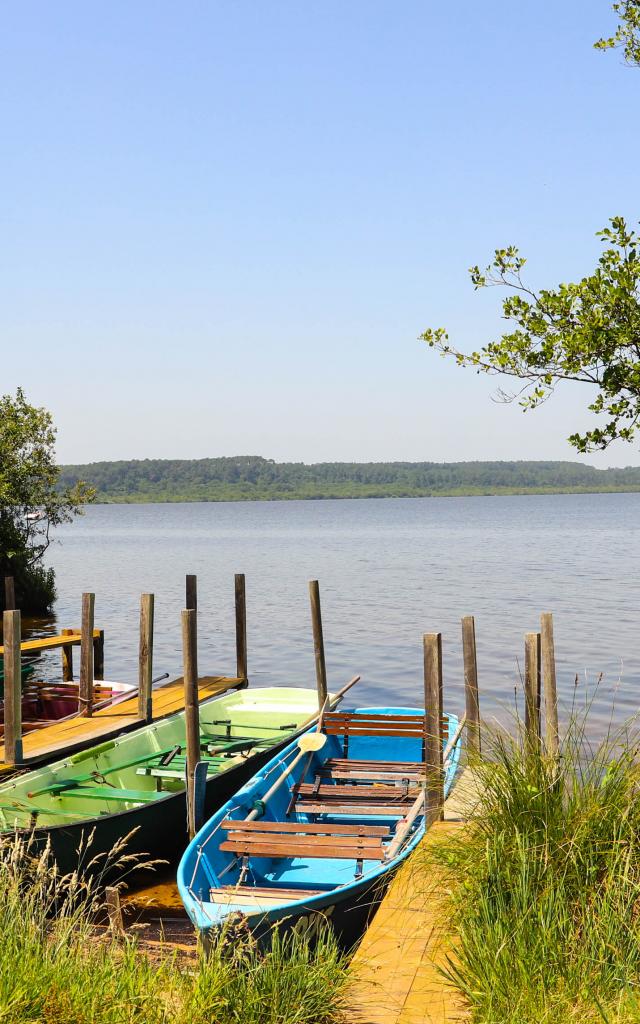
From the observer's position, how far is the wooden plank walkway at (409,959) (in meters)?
5.52

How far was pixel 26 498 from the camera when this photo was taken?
36.7 m

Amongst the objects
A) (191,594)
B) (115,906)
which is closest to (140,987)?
(115,906)

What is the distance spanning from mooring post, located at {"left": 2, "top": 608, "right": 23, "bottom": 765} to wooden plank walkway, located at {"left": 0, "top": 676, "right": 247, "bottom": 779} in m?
0.20

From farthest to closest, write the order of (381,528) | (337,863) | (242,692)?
(381,528) < (242,692) < (337,863)

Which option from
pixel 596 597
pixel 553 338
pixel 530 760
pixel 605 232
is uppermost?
pixel 605 232

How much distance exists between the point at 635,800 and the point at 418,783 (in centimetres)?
538

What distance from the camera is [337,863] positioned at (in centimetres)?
989

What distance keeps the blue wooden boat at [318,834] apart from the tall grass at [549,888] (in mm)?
1372

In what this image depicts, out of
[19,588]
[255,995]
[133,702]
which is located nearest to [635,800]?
[255,995]

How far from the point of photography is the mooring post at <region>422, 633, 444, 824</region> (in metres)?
9.16

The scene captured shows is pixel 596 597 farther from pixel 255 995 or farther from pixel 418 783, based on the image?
pixel 255 995

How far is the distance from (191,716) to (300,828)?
2862mm

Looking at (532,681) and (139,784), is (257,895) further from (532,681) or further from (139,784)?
(139,784)

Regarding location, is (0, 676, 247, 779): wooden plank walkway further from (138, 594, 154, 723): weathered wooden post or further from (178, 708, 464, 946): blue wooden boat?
(178, 708, 464, 946): blue wooden boat
